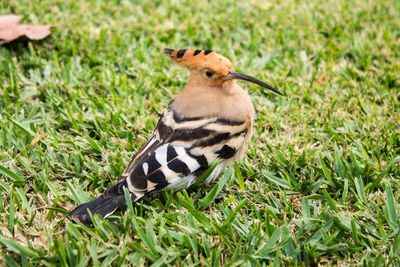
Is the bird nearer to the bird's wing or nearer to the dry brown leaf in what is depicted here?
the bird's wing

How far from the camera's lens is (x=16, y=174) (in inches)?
127

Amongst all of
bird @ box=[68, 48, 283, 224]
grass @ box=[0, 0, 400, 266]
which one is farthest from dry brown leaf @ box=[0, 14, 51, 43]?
bird @ box=[68, 48, 283, 224]

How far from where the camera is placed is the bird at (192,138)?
2.89m

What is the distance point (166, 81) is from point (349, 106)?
1.37 m

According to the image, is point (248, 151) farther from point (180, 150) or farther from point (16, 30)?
point (16, 30)

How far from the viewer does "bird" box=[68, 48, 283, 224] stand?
2.89m

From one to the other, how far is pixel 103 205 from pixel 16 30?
A: 241cm

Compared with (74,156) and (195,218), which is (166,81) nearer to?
(74,156)

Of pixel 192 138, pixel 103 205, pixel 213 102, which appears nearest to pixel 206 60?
pixel 213 102

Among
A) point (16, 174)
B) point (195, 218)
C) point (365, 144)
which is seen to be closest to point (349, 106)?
point (365, 144)

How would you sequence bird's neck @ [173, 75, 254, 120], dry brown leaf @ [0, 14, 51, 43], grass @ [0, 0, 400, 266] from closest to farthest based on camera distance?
grass @ [0, 0, 400, 266] → bird's neck @ [173, 75, 254, 120] → dry brown leaf @ [0, 14, 51, 43]

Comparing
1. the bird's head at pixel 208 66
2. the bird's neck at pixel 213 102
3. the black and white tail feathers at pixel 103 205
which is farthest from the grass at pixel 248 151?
the bird's head at pixel 208 66

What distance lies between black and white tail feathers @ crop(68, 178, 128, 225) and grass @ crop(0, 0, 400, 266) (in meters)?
0.05

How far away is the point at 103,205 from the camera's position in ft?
9.29
